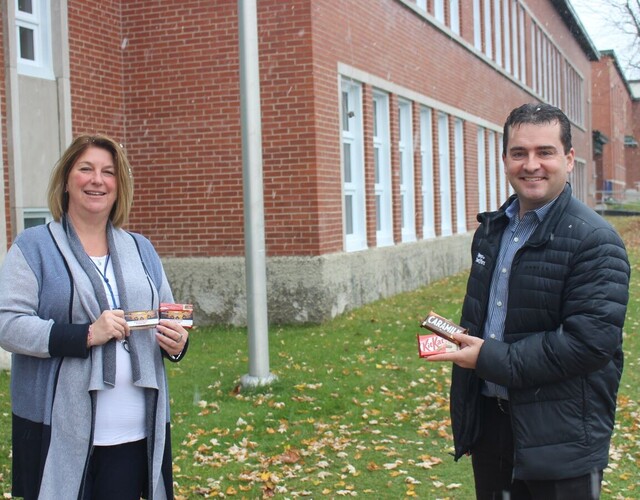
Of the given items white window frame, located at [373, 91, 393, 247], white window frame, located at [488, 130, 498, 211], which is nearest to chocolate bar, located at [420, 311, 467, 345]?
white window frame, located at [373, 91, 393, 247]

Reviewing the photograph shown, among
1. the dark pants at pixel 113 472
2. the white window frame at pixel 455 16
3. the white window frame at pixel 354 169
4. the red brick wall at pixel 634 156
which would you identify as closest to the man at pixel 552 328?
the dark pants at pixel 113 472

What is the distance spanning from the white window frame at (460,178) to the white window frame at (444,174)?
0.77m

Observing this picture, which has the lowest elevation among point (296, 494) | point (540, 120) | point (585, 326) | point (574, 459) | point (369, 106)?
point (296, 494)

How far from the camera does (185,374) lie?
872 cm

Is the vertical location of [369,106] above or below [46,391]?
above

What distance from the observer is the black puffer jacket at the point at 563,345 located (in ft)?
9.15

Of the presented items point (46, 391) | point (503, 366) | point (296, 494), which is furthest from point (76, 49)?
point (503, 366)

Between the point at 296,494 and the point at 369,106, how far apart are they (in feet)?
30.3

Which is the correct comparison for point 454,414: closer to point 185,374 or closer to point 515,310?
point 515,310

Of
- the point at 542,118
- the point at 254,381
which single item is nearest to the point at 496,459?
the point at 542,118

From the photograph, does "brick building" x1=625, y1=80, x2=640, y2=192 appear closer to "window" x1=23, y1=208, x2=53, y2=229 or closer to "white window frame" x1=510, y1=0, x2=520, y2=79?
"white window frame" x1=510, y1=0, x2=520, y2=79

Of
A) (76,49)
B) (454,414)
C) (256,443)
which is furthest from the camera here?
(76,49)

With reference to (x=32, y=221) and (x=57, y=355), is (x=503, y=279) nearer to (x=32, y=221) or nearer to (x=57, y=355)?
(x=57, y=355)

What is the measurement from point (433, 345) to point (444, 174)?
16.2m
